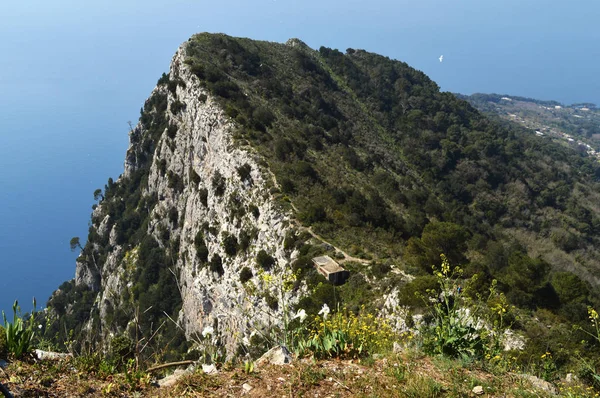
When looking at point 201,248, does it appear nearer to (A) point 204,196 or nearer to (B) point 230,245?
(B) point 230,245

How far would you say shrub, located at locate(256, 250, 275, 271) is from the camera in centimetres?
2784

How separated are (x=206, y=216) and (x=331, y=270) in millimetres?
19254

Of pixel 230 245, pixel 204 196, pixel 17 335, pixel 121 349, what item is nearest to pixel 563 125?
pixel 204 196

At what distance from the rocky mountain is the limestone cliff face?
228mm

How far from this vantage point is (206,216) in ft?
125

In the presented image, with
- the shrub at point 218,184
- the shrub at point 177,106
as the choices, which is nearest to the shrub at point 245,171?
the shrub at point 218,184

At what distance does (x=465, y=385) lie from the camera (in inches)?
196

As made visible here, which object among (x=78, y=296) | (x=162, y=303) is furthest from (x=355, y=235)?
(x=78, y=296)

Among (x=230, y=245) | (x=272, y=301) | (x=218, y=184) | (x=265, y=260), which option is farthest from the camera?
(x=218, y=184)

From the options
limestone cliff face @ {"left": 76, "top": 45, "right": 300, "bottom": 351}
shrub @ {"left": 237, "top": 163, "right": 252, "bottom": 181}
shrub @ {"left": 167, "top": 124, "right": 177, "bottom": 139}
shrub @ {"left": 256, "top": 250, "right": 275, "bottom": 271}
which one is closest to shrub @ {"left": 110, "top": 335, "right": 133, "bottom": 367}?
limestone cliff face @ {"left": 76, "top": 45, "right": 300, "bottom": 351}

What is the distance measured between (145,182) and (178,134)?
16.0 meters

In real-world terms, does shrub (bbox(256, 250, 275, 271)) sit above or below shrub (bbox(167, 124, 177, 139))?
below

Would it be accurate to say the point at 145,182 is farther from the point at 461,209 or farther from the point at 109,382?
the point at 109,382

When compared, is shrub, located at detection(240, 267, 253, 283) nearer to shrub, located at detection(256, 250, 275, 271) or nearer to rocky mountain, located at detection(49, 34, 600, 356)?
rocky mountain, located at detection(49, 34, 600, 356)
